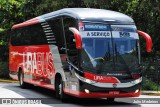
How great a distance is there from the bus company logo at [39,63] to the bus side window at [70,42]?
2.07 metres

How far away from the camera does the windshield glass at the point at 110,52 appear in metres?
14.1

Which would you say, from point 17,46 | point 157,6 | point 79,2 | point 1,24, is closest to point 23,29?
point 17,46

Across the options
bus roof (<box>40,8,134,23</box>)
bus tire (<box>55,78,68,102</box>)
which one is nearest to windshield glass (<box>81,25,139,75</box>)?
bus roof (<box>40,8,134,23</box>)

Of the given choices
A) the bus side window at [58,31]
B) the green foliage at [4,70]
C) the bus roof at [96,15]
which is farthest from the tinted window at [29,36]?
the green foliage at [4,70]

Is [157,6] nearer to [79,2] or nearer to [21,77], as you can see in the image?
[79,2]

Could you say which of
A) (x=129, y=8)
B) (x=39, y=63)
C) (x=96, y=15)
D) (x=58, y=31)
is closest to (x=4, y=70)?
(x=129, y=8)

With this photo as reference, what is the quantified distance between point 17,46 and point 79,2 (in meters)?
5.48

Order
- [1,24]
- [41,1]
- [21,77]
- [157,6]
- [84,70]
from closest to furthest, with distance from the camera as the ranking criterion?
[84,70] < [21,77] < [157,6] < [41,1] < [1,24]

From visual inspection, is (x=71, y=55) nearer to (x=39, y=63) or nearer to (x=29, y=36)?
(x=39, y=63)

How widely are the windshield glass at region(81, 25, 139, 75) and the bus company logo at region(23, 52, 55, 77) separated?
10.5 feet

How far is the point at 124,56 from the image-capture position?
1442 cm

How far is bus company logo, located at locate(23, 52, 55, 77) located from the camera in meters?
17.6

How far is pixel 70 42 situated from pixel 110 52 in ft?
5.14

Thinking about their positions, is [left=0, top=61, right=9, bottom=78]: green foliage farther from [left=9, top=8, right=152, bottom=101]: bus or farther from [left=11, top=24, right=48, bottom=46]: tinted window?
[left=9, top=8, right=152, bottom=101]: bus
